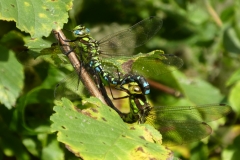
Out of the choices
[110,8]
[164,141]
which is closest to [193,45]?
[110,8]

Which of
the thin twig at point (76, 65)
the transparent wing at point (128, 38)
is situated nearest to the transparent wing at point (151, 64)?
the transparent wing at point (128, 38)

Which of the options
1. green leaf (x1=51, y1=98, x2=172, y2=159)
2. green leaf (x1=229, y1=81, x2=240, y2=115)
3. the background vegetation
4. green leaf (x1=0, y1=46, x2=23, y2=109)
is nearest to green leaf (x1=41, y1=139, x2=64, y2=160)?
the background vegetation

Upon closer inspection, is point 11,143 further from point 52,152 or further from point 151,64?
point 151,64

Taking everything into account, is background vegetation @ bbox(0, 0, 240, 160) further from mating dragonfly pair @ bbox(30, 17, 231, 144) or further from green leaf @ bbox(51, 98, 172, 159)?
green leaf @ bbox(51, 98, 172, 159)

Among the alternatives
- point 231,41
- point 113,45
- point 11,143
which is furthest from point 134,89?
point 231,41

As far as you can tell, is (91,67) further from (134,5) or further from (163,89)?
(134,5)

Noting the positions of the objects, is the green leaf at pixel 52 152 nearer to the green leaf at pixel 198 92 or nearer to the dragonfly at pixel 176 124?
the dragonfly at pixel 176 124
